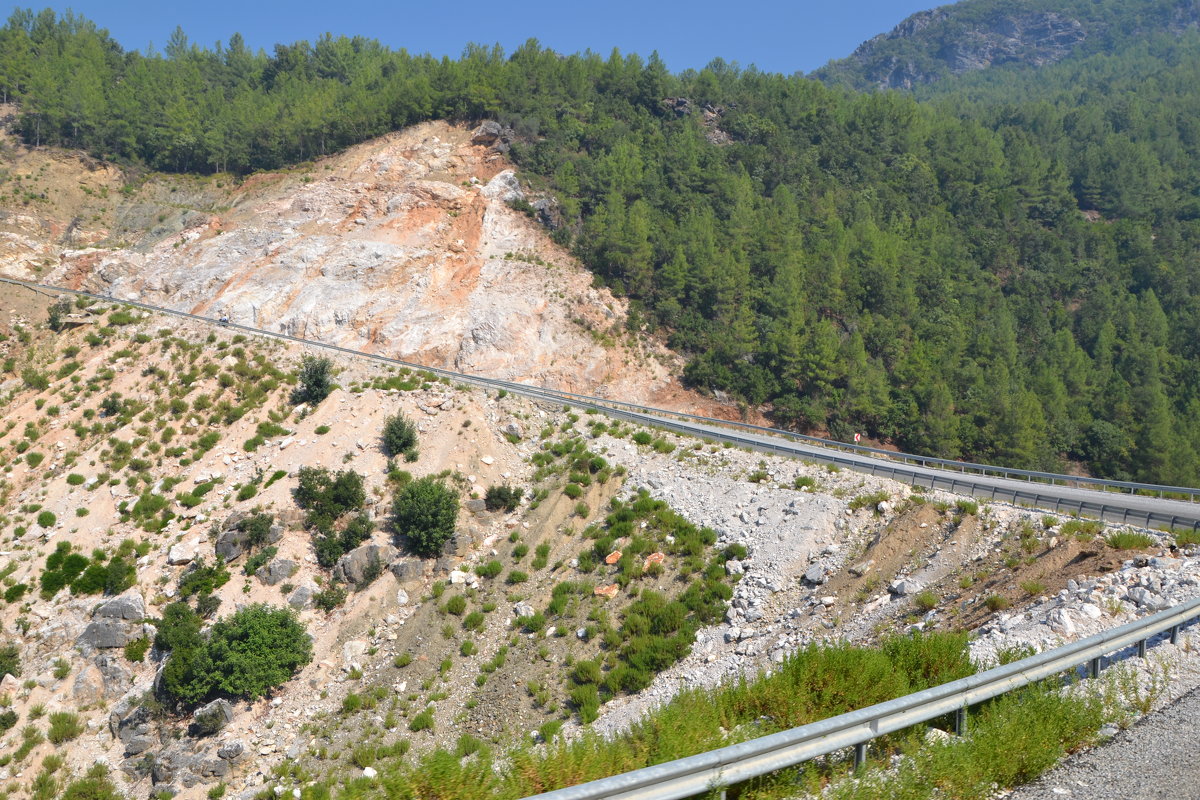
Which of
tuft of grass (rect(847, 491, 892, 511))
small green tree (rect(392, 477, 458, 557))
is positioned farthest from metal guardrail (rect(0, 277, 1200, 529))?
small green tree (rect(392, 477, 458, 557))

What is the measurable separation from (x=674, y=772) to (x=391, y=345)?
144ft

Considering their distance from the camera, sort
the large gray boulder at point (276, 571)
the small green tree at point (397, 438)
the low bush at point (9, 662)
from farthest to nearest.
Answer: the small green tree at point (397, 438) < the large gray boulder at point (276, 571) < the low bush at point (9, 662)

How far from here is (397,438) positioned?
1165 inches

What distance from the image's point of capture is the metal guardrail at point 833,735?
17.0 ft

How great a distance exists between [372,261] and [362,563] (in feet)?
99.1

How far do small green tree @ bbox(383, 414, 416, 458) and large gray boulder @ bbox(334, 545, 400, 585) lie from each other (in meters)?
4.97

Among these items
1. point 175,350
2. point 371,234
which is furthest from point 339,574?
point 371,234

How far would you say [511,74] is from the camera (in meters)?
68.8

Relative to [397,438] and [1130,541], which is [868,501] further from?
[397,438]

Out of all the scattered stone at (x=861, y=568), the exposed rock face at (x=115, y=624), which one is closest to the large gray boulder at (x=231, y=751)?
the exposed rock face at (x=115, y=624)

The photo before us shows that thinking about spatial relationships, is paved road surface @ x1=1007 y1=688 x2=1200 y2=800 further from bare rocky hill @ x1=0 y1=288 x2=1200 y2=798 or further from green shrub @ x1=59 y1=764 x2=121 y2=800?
green shrub @ x1=59 y1=764 x2=121 y2=800

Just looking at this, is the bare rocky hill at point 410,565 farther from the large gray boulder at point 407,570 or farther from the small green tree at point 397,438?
the small green tree at point 397,438

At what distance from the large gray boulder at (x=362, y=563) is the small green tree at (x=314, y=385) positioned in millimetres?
9597

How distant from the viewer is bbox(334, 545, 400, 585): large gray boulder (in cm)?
2511
